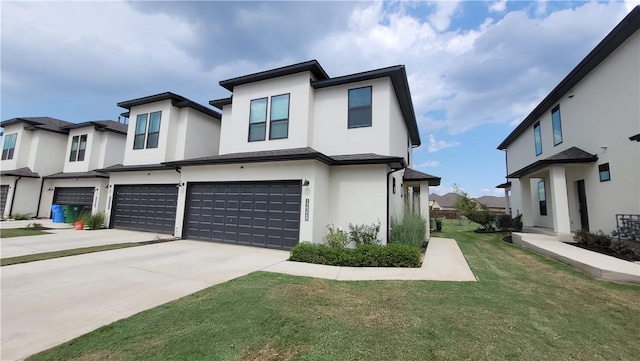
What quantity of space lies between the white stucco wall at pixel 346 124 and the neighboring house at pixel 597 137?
290 inches

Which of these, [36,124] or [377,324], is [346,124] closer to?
[377,324]

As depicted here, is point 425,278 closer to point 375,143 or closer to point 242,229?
point 375,143

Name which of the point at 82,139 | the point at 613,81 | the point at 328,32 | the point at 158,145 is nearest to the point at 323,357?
the point at 328,32

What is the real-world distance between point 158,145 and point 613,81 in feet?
66.7

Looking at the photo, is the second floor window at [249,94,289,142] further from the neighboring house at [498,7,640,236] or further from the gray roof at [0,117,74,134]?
the gray roof at [0,117,74,134]

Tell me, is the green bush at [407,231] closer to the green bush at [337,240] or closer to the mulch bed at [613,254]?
the green bush at [337,240]

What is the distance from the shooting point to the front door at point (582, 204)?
11664mm

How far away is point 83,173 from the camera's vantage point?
17891mm

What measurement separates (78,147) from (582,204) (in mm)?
30665

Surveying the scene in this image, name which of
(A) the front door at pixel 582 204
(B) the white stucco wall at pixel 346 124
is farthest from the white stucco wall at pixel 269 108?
(A) the front door at pixel 582 204

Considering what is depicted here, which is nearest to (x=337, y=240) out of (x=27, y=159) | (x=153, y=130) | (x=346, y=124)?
(x=346, y=124)

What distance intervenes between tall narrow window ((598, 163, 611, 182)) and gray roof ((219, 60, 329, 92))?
1145 centimetres

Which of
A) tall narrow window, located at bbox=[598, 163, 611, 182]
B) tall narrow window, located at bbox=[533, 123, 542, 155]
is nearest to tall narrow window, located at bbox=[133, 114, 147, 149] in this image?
tall narrow window, located at bbox=[598, 163, 611, 182]

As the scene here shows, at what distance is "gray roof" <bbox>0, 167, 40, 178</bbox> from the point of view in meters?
18.3
